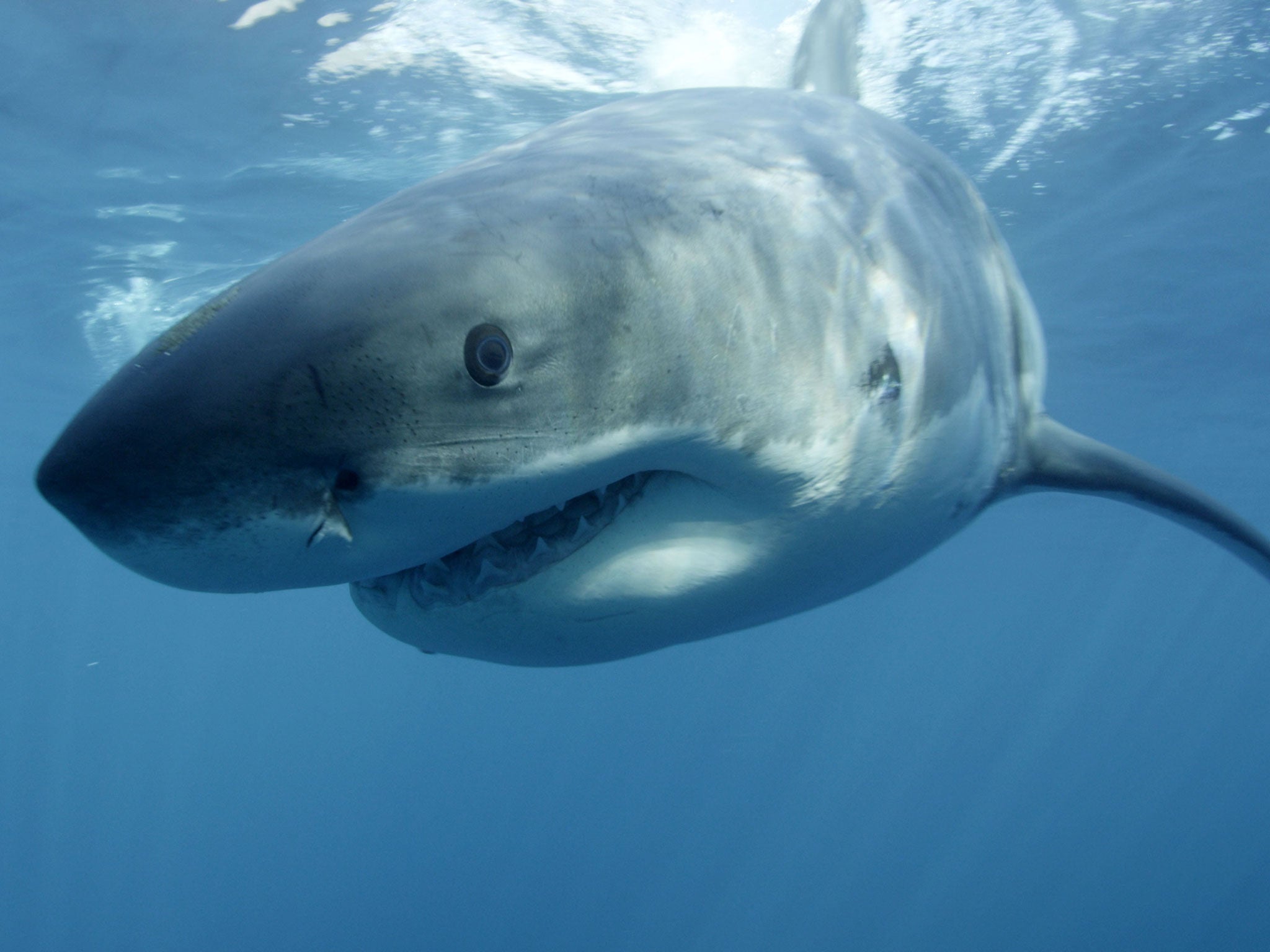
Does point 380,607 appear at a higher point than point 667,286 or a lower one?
lower

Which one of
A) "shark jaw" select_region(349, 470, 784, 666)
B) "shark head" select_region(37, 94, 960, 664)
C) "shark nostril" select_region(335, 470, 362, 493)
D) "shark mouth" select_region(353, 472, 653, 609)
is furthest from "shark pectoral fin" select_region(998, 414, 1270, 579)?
"shark nostril" select_region(335, 470, 362, 493)

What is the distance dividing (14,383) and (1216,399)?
27690 mm

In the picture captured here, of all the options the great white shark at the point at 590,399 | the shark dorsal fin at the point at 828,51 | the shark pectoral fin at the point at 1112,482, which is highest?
the great white shark at the point at 590,399

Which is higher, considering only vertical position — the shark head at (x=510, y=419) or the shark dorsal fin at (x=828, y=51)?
the shark head at (x=510, y=419)

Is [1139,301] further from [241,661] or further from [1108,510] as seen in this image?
[241,661]

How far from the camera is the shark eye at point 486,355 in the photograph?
1253 millimetres

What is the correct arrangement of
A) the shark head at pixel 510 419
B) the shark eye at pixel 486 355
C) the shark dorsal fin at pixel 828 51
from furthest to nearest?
the shark dorsal fin at pixel 828 51 < the shark eye at pixel 486 355 < the shark head at pixel 510 419

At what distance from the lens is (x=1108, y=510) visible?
2628 cm

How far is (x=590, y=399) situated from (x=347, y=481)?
0.39 meters

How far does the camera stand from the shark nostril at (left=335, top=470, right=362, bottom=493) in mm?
1161


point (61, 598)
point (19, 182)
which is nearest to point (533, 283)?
point (19, 182)

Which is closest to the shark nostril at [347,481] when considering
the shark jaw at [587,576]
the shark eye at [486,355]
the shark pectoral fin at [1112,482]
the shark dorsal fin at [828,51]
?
the shark eye at [486,355]

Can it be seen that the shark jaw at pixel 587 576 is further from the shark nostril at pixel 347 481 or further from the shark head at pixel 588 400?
the shark nostril at pixel 347 481

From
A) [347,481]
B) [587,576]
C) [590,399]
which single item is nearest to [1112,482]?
[587,576]
